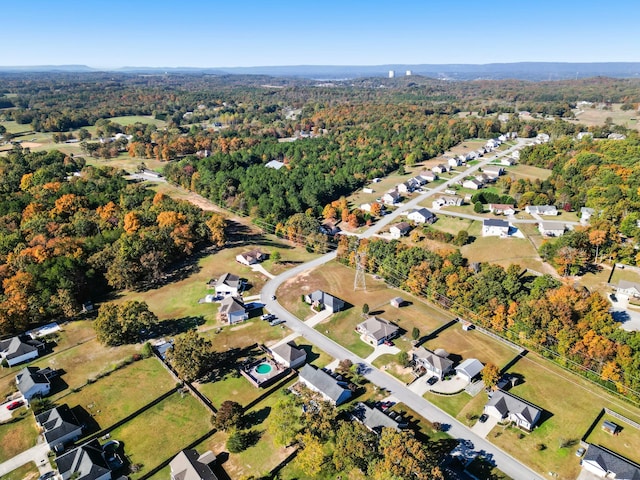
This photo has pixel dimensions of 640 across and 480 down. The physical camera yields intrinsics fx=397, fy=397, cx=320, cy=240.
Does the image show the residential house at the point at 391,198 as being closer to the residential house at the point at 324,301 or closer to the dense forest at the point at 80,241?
the dense forest at the point at 80,241

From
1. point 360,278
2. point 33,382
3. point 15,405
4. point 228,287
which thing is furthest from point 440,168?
point 15,405

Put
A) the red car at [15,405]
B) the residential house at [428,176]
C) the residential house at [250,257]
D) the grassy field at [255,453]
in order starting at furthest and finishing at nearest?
the residential house at [428,176] < the residential house at [250,257] < the red car at [15,405] < the grassy field at [255,453]

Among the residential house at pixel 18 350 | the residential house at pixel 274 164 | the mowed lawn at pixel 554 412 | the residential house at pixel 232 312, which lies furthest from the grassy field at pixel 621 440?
the residential house at pixel 274 164

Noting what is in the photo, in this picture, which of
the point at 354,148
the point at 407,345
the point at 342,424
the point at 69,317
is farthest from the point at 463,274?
the point at 354,148

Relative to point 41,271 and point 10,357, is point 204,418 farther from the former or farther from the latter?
point 41,271

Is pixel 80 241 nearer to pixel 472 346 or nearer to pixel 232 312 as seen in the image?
pixel 232 312
